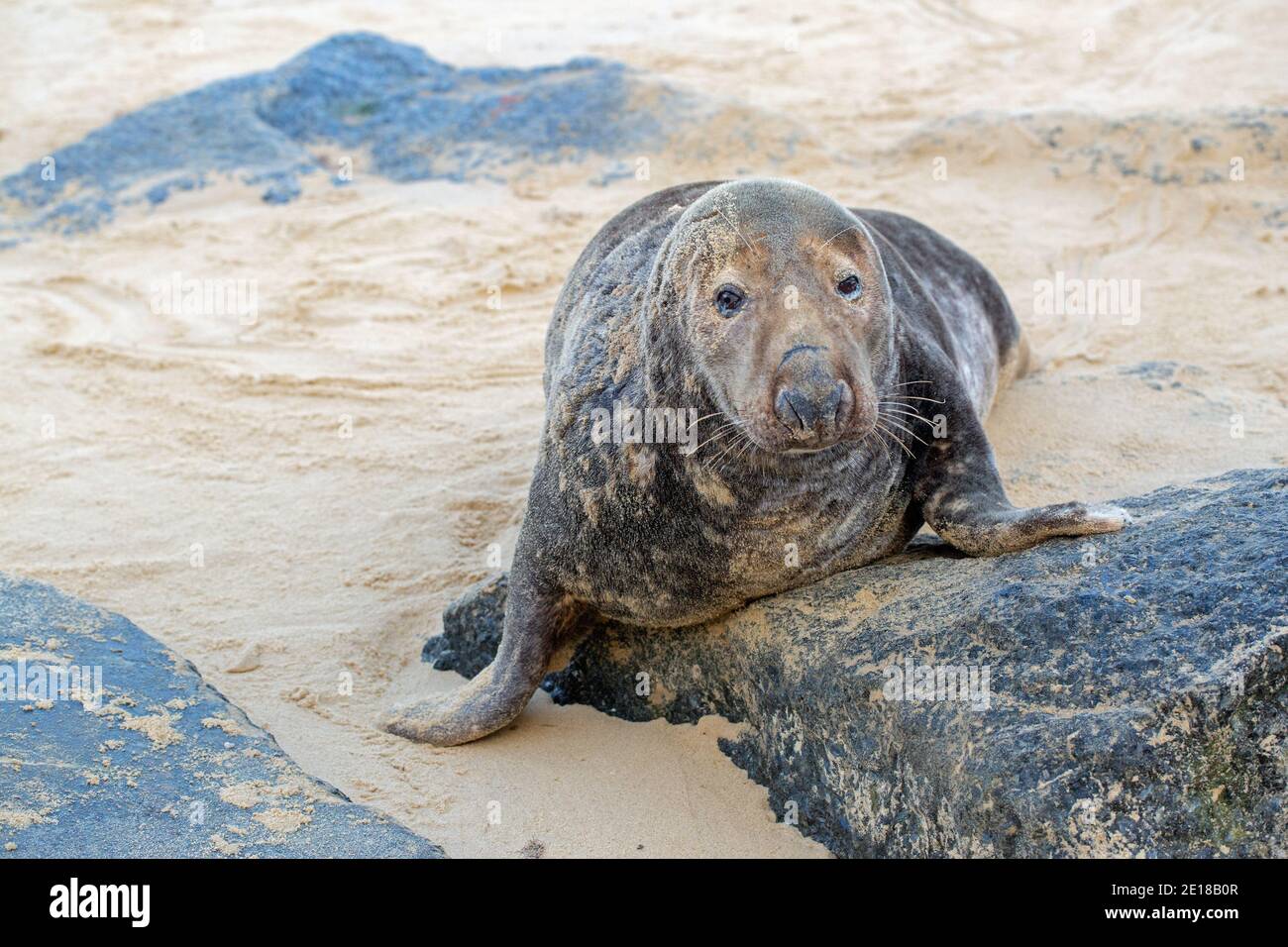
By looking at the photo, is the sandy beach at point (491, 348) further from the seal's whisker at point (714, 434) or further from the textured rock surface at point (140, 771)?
the seal's whisker at point (714, 434)

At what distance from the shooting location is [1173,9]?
11820mm

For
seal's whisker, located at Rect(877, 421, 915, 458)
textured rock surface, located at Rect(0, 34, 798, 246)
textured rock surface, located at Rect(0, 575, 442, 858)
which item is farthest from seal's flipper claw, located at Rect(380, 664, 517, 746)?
textured rock surface, located at Rect(0, 34, 798, 246)

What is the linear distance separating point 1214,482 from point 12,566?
12.5ft

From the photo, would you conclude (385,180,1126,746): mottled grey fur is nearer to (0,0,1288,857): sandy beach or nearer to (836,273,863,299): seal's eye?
(836,273,863,299): seal's eye

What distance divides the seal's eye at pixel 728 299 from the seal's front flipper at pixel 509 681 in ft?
3.45

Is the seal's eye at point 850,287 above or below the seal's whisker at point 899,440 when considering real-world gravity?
above

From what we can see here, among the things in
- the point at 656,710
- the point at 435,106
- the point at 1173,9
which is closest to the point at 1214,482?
the point at 656,710

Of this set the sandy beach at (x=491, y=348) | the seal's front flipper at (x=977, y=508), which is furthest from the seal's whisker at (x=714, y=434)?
the sandy beach at (x=491, y=348)

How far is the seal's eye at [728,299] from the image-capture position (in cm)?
312

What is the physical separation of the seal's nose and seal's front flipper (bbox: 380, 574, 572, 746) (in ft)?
3.74

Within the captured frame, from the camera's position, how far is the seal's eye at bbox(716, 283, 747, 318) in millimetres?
3119

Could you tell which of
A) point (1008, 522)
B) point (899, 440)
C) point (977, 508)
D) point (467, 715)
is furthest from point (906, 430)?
Answer: point (467, 715)

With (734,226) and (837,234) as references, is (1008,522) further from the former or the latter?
(734,226)
